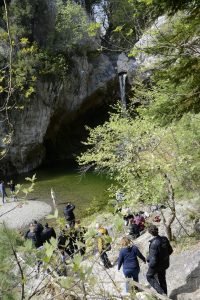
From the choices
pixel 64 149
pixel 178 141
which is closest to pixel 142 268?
pixel 178 141

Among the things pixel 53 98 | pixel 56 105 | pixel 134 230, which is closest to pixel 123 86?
pixel 56 105

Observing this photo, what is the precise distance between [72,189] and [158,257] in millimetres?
17246

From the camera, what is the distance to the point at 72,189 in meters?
24.0

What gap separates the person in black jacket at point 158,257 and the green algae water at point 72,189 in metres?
11.7

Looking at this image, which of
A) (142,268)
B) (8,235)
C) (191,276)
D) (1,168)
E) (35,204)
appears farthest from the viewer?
(1,168)

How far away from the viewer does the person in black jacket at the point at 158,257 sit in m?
6.92

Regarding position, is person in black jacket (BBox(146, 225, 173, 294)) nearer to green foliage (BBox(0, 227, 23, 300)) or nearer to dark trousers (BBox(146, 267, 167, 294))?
dark trousers (BBox(146, 267, 167, 294))

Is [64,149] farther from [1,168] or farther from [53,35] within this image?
[53,35]

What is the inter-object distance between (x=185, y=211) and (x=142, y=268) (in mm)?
3148

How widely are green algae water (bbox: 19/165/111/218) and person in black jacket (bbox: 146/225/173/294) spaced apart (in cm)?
1170

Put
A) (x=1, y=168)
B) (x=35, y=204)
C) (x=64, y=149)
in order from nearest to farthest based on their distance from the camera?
(x=35, y=204)
(x=1, y=168)
(x=64, y=149)

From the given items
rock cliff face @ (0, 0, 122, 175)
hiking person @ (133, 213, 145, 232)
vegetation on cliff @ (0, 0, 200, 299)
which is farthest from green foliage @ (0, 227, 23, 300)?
rock cliff face @ (0, 0, 122, 175)

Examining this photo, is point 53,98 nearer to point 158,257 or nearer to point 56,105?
point 56,105

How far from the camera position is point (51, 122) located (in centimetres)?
3491
